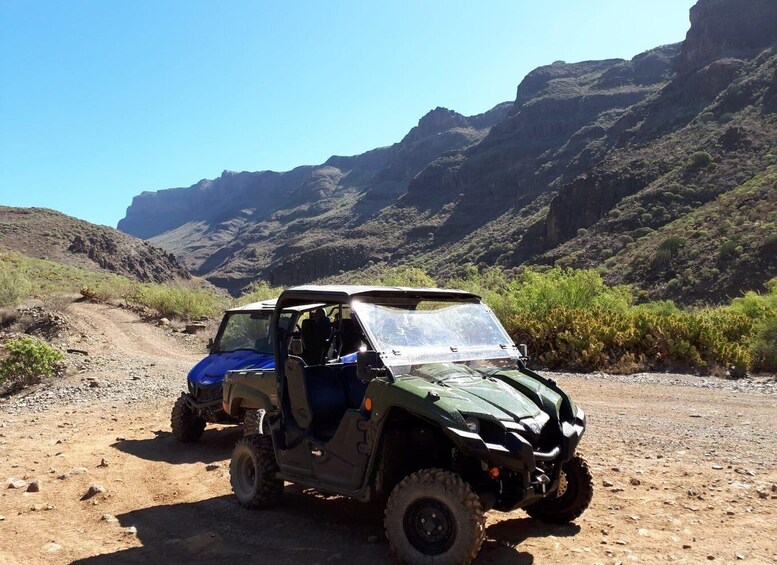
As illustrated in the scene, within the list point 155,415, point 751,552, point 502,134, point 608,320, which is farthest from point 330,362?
point 502,134

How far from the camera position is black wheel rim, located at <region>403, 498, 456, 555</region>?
3955mm

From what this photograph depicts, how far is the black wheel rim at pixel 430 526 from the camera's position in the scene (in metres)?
3.96

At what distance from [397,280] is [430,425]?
1078 inches

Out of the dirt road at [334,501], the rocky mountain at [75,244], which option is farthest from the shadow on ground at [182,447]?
the rocky mountain at [75,244]

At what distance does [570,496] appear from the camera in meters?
4.84

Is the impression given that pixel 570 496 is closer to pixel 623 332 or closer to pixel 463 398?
pixel 463 398

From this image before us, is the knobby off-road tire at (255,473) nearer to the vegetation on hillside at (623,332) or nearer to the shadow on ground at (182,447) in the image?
the shadow on ground at (182,447)

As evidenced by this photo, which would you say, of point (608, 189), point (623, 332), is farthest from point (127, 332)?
point (608, 189)

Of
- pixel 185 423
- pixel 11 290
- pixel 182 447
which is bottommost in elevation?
pixel 182 447

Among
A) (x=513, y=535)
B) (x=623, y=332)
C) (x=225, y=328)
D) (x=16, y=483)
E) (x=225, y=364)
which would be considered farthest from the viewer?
(x=623, y=332)

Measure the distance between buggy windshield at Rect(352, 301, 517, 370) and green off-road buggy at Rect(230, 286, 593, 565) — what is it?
1cm

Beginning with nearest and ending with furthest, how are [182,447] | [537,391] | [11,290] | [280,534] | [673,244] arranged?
[537,391] → [280,534] → [182,447] → [11,290] → [673,244]

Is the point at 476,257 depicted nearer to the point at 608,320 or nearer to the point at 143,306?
the point at 143,306

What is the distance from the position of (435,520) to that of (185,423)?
18.2ft
